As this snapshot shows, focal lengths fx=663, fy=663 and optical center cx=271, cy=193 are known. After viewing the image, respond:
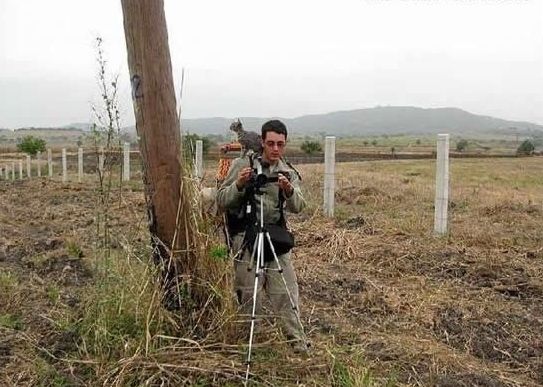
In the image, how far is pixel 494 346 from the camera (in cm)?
527

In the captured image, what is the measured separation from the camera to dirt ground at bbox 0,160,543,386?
468cm

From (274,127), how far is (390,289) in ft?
9.40

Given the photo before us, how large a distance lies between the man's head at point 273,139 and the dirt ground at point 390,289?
1.14 metres

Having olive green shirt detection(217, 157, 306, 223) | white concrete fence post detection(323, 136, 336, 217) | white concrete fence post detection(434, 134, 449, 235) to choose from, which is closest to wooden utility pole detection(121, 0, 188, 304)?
olive green shirt detection(217, 157, 306, 223)

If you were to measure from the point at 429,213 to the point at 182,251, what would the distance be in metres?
7.57

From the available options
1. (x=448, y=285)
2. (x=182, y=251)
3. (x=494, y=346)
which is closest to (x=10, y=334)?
(x=182, y=251)

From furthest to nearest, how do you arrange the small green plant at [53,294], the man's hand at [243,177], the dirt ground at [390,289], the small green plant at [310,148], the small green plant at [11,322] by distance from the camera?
the small green plant at [310,148] → the small green plant at [53,294] → the small green plant at [11,322] → the dirt ground at [390,289] → the man's hand at [243,177]

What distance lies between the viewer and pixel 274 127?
15.1 ft

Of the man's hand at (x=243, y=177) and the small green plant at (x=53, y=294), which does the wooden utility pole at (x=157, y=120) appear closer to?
the man's hand at (x=243, y=177)

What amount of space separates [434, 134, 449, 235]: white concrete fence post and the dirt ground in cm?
19

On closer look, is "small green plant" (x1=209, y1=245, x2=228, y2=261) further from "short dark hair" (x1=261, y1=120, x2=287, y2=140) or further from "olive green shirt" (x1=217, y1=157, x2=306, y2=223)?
"short dark hair" (x1=261, y1=120, x2=287, y2=140)

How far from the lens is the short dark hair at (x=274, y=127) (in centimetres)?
460

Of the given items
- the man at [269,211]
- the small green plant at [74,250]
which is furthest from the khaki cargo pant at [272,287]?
the small green plant at [74,250]

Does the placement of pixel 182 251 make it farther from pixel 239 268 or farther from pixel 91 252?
pixel 91 252
